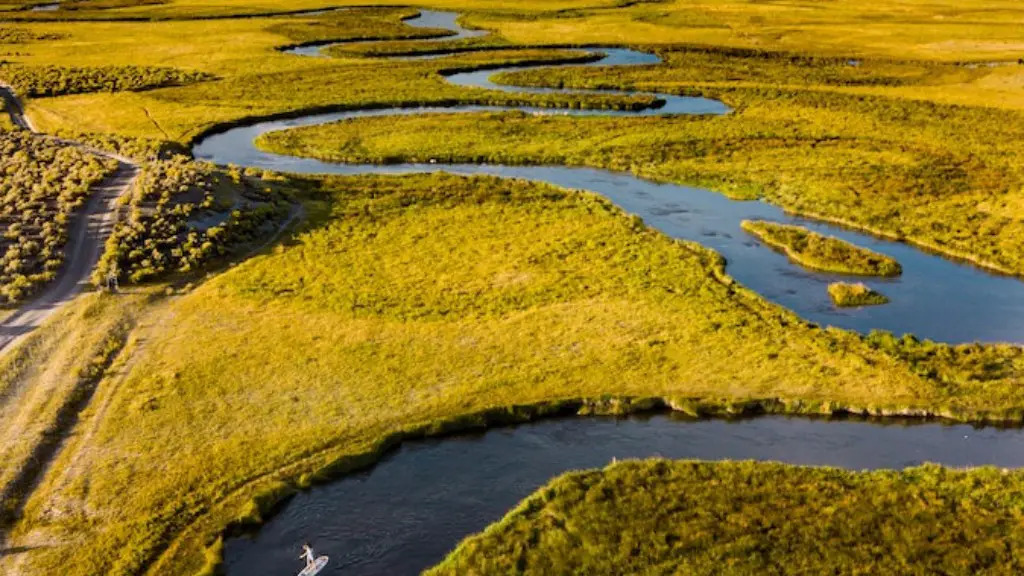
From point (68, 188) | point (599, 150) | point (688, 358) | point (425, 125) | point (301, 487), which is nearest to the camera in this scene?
point (301, 487)

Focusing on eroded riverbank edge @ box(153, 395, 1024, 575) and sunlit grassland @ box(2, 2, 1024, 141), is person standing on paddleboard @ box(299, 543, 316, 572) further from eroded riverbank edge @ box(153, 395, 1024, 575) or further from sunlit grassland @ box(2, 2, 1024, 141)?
sunlit grassland @ box(2, 2, 1024, 141)

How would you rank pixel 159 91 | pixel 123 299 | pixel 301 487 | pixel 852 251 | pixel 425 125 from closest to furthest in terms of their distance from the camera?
pixel 301 487 < pixel 123 299 < pixel 852 251 < pixel 425 125 < pixel 159 91

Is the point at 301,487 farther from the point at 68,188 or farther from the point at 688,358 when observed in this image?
the point at 68,188

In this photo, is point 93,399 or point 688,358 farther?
point 688,358

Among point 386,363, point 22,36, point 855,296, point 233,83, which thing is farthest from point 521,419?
point 22,36

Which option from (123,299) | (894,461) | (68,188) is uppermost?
(68,188)

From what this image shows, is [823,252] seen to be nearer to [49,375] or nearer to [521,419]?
[521,419]

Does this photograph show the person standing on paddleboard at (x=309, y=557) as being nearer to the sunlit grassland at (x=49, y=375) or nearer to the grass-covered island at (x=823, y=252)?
the sunlit grassland at (x=49, y=375)

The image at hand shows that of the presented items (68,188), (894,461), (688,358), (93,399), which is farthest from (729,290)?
(68,188)
